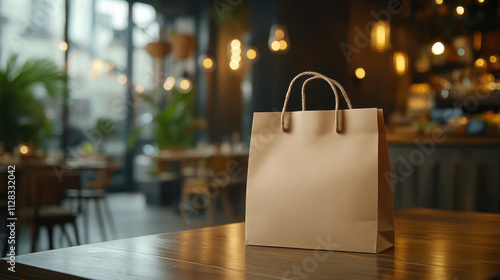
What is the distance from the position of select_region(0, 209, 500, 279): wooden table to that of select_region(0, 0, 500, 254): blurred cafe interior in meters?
2.92

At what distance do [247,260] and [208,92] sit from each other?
8502mm

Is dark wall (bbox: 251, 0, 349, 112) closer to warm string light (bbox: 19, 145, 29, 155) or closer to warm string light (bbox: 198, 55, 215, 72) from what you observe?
warm string light (bbox: 198, 55, 215, 72)

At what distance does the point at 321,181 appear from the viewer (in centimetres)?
90

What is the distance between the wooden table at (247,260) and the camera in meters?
0.70

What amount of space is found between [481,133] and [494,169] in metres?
0.42

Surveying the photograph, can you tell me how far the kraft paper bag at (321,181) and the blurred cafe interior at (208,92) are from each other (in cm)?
298

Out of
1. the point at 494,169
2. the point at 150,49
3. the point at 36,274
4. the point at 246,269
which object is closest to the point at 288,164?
the point at 246,269

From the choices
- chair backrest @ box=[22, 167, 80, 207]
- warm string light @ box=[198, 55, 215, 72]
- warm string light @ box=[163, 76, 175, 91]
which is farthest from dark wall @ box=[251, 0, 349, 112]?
chair backrest @ box=[22, 167, 80, 207]

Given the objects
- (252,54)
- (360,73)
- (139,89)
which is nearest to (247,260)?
(252,54)

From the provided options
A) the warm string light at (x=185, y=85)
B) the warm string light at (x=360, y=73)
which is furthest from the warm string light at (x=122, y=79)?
the warm string light at (x=360, y=73)

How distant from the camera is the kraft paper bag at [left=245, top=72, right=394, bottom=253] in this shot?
87 centimetres

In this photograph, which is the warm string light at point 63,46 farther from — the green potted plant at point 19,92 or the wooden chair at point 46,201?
the wooden chair at point 46,201

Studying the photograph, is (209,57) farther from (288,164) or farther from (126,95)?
(288,164)

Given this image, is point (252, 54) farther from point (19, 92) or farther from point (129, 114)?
point (129, 114)
